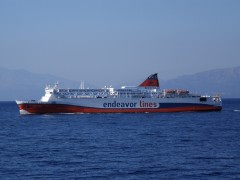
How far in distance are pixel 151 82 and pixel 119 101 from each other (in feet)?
35.8

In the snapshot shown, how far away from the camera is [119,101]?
3812 inches

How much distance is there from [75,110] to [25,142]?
46.9 m

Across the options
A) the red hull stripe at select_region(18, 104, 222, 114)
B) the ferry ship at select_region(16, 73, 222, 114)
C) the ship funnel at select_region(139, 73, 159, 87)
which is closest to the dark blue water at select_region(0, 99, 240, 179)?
the red hull stripe at select_region(18, 104, 222, 114)

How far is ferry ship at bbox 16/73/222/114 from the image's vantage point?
306 ft

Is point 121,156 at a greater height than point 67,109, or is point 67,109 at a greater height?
point 67,109

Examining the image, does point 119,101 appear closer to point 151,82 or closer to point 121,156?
point 151,82

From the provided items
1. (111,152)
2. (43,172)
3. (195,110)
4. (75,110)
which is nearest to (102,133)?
(111,152)

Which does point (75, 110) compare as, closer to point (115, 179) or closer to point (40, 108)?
point (40, 108)

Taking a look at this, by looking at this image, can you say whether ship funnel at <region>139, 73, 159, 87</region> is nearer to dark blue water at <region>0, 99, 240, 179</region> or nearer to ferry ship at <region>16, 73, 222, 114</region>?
ferry ship at <region>16, 73, 222, 114</region>

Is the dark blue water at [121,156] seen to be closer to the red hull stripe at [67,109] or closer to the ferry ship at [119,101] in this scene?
the red hull stripe at [67,109]

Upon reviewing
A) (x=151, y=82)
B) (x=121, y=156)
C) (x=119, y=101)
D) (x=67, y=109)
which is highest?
(x=151, y=82)

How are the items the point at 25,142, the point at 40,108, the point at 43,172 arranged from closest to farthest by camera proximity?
the point at 43,172 < the point at 25,142 < the point at 40,108

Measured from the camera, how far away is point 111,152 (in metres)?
39.2

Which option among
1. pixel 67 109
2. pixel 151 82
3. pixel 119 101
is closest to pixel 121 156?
pixel 67 109
